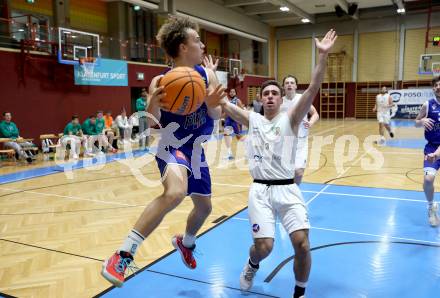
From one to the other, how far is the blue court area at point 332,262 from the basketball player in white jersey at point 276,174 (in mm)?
356

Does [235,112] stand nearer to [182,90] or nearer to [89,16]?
[182,90]

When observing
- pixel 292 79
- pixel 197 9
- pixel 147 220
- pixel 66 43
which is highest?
pixel 197 9

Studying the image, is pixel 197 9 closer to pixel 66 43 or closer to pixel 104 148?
pixel 66 43

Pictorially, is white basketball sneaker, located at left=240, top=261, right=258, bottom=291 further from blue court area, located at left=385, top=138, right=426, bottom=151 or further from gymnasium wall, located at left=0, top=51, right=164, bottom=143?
gymnasium wall, located at left=0, top=51, right=164, bottom=143

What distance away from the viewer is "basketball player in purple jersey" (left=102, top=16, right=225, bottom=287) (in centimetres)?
236

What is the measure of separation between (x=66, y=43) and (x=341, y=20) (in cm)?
1981

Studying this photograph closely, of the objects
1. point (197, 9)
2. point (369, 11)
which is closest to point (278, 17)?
point (369, 11)

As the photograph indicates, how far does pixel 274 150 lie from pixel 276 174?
185 millimetres

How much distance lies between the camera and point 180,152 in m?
2.73

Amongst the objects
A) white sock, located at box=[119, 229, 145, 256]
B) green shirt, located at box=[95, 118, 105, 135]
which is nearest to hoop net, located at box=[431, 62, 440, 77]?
green shirt, located at box=[95, 118, 105, 135]

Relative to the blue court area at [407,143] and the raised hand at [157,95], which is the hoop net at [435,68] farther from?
the raised hand at [157,95]

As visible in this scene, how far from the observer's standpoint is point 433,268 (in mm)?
3377

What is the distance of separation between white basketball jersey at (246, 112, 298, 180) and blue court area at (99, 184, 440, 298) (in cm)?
97

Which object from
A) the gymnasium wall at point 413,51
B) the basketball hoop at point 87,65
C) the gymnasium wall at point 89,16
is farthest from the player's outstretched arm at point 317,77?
the gymnasium wall at point 413,51
